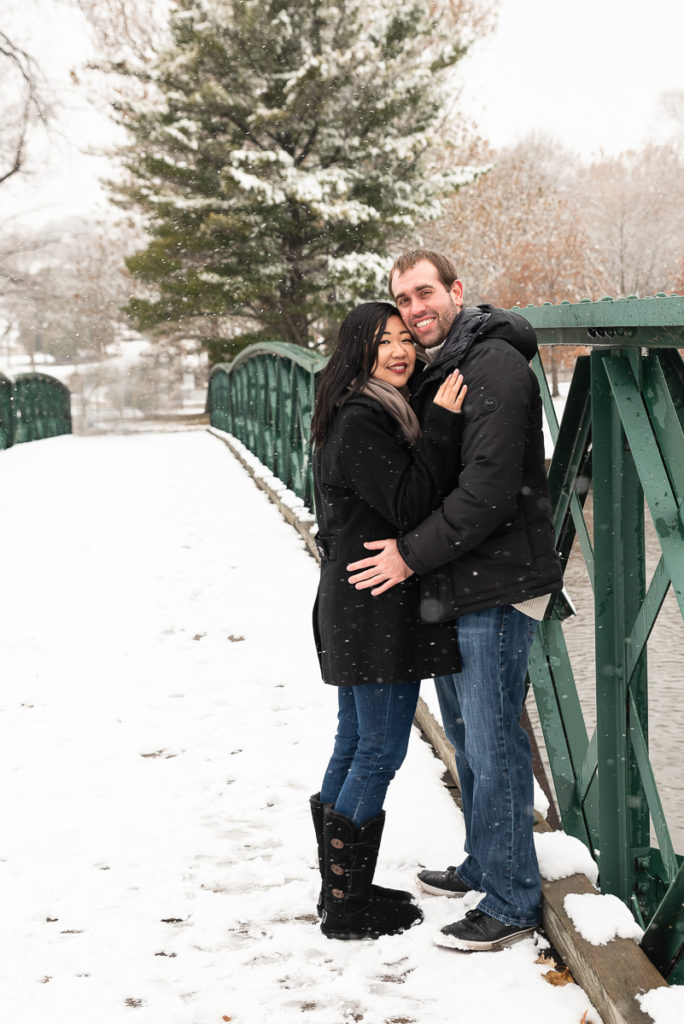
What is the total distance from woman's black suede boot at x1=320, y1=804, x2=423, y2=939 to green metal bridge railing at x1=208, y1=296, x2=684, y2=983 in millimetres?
585

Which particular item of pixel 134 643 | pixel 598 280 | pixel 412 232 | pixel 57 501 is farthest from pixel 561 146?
pixel 134 643

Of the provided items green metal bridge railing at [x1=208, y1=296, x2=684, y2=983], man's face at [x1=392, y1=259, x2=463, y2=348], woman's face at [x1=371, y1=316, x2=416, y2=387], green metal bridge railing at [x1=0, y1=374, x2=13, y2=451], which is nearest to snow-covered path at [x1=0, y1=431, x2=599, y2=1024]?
green metal bridge railing at [x1=208, y1=296, x2=684, y2=983]

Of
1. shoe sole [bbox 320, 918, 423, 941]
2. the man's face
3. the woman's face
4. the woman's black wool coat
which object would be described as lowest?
shoe sole [bbox 320, 918, 423, 941]

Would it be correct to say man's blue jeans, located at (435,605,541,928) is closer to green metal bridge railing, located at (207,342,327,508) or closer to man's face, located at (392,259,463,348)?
man's face, located at (392,259,463,348)

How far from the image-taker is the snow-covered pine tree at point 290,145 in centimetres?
1948

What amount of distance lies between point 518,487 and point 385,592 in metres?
0.44

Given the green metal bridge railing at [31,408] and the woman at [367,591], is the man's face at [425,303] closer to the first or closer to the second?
the woman at [367,591]

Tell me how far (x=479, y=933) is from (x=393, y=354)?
149cm

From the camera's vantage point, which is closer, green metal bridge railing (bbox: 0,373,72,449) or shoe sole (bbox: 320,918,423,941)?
shoe sole (bbox: 320,918,423,941)

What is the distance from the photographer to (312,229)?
69.5 feet

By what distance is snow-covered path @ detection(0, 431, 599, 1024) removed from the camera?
2467 millimetres

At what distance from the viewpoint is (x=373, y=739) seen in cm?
265

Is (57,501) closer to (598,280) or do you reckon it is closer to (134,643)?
(134,643)

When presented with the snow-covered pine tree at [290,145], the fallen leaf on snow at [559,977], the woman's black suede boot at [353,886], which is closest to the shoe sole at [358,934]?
the woman's black suede boot at [353,886]
